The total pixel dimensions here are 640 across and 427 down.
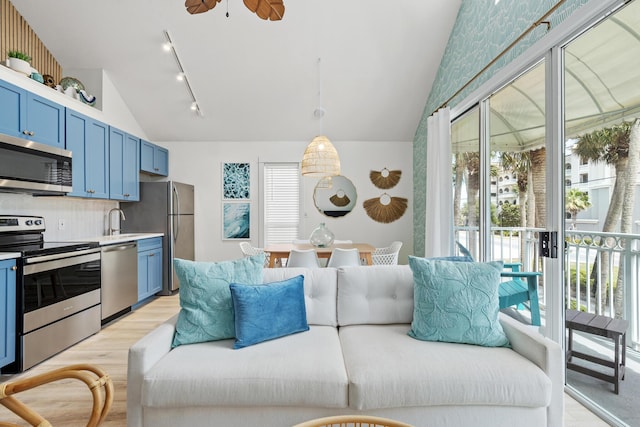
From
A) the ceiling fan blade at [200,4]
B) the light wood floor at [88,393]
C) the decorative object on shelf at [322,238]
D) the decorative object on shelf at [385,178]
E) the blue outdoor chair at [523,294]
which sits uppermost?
the ceiling fan blade at [200,4]

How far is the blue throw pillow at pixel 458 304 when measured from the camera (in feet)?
6.17

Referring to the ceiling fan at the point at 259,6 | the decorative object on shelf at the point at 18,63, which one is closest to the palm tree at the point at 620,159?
the ceiling fan at the point at 259,6

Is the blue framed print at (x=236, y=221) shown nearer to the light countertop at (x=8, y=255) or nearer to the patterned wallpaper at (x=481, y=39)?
the patterned wallpaper at (x=481, y=39)

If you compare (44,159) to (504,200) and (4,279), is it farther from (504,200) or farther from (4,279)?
(504,200)

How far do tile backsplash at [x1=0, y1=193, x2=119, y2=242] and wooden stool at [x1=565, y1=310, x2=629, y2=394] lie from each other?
4447 mm

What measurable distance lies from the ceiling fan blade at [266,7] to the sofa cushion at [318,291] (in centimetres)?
158

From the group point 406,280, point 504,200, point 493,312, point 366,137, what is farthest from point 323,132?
point 493,312

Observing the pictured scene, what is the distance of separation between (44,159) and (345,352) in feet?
9.72

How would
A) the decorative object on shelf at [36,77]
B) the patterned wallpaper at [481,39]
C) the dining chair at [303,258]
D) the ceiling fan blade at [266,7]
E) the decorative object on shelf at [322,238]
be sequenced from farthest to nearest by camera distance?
the decorative object on shelf at [322,238] → the dining chair at [303,258] → the decorative object on shelf at [36,77] → the patterned wallpaper at [481,39] → the ceiling fan blade at [266,7]

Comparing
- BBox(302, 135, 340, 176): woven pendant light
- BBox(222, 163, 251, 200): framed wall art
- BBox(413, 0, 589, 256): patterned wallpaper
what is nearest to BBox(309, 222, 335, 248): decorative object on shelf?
BBox(302, 135, 340, 176): woven pendant light

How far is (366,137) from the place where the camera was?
589 centimetres

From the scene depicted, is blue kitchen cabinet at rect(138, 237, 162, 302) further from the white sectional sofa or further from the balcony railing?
the balcony railing

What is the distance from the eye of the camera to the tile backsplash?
124 inches

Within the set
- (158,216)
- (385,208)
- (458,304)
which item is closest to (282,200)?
(385,208)
